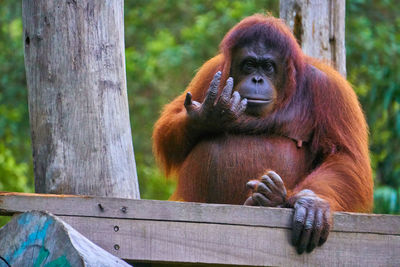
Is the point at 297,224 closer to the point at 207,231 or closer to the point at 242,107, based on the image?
the point at 207,231

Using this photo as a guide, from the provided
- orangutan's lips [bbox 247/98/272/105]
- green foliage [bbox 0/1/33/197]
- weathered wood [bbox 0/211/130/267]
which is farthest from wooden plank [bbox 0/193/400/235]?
green foliage [bbox 0/1/33/197]

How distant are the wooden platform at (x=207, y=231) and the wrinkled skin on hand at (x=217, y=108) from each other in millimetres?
962

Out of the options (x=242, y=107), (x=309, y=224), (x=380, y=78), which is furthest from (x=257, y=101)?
(x=380, y=78)

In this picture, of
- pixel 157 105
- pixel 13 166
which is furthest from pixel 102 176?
pixel 157 105

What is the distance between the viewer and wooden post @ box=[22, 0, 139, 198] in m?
3.31

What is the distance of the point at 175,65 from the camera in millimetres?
10000

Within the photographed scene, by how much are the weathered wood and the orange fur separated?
1.62 m

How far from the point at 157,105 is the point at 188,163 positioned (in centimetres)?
689

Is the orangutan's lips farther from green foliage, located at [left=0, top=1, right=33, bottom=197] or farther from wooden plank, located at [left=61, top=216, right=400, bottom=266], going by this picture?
green foliage, located at [left=0, top=1, right=33, bottom=197]

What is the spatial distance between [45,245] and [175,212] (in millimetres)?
684

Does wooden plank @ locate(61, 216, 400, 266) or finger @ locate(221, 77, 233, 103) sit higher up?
finger @ locate(221, 77, 233, 103)

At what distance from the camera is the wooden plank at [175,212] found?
2.87 metres

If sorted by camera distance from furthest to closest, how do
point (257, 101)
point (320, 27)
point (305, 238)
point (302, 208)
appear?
point (320, 27), point (257, 101), point (302, 208), point (305, 238)

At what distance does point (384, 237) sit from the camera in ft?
10.4
